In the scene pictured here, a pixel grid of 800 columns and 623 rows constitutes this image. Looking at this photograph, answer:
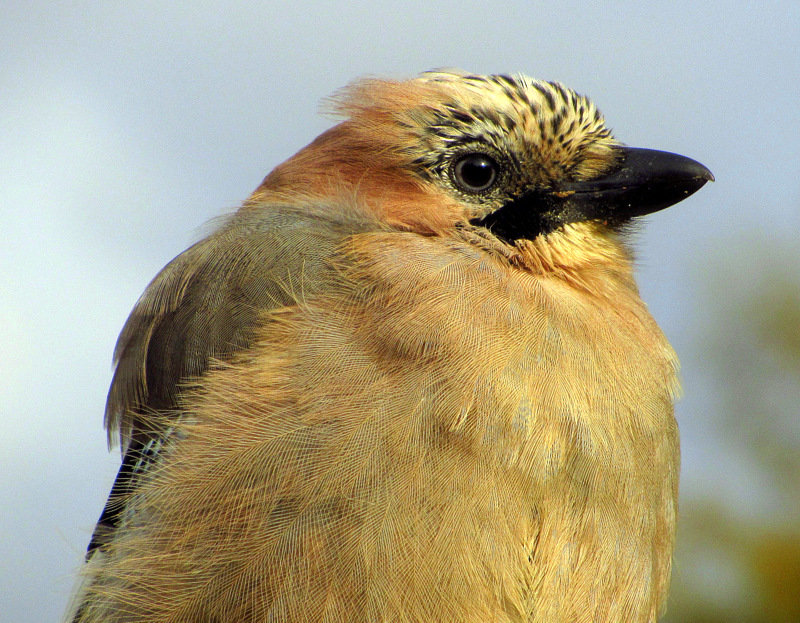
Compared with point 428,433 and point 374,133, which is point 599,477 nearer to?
point 428,433

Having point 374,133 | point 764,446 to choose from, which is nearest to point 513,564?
point 374,133

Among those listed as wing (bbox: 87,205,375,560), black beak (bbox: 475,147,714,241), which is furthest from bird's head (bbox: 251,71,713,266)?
wing (bbox: 87,205,375,560)

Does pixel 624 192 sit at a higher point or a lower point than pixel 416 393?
higher

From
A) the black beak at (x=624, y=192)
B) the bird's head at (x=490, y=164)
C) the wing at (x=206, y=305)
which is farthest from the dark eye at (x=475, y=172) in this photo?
the wing at (x=206, y=305)

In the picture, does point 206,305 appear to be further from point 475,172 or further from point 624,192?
point 624,192

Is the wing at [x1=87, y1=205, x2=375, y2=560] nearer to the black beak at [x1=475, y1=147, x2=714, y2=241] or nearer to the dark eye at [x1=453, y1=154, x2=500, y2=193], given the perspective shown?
the dark eye at [x1=453, y1=154, x2=500, y2=193]

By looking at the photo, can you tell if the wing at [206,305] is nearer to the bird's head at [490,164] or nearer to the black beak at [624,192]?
the bird's head at [490,164]

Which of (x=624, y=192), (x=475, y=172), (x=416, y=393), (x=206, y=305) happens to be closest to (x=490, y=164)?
(x=475, y=172)
